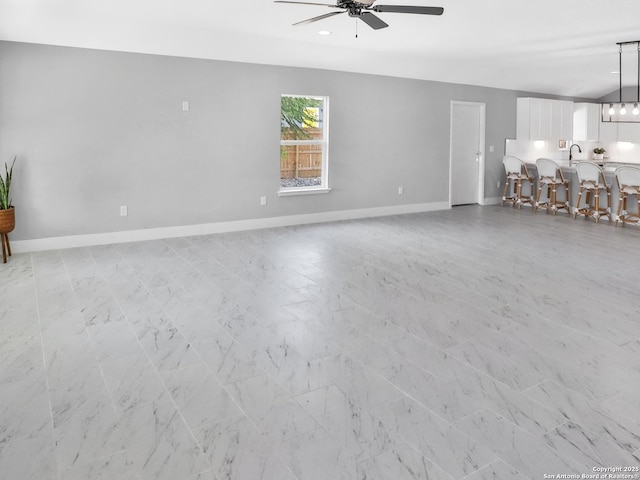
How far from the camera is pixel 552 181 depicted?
834cm

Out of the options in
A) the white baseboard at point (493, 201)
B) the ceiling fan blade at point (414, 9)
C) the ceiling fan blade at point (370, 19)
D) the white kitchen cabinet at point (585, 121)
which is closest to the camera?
the ceiling fan blade at point (414, 9)

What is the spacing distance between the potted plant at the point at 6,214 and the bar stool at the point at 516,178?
781 centimetres

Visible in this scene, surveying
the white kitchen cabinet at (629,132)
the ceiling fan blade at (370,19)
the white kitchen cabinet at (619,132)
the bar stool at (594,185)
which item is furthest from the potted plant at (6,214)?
the white kitchen cabinet at (629,132)

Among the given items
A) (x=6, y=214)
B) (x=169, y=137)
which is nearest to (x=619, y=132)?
(x=169, y=137)

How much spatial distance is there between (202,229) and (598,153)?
29.7ft

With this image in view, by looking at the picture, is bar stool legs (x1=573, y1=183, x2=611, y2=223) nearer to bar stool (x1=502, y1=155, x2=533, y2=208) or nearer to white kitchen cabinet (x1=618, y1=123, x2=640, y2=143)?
bar stool (x1=502, y1=155, x2=533, y2=208)

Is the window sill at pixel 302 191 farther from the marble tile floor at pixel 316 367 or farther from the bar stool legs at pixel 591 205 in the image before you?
the bar stool legs at pixel 591 205

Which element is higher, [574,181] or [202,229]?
[574,181]

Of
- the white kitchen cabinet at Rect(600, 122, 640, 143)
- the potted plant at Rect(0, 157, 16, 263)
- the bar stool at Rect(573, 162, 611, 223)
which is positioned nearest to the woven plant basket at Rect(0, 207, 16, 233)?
the potted plant at Rect(0, 157, 16, 263)

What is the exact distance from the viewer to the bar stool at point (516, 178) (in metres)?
8.99

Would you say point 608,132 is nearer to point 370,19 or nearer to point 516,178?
point 516,178

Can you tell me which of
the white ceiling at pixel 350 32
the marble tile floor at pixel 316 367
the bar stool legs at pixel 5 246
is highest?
the white ceiling at pixel 350 32

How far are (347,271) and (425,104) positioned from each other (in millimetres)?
4702

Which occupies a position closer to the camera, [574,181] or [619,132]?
[574,181]
